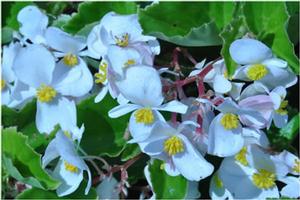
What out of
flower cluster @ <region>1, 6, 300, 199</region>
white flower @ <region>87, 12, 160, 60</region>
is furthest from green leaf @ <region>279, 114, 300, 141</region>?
white flower @ <region>87, 12, 160, 60</region>

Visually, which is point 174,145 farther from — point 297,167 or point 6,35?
point 6,35

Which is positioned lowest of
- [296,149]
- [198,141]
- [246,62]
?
[296,149]

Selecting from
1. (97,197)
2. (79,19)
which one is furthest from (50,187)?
(79,19)

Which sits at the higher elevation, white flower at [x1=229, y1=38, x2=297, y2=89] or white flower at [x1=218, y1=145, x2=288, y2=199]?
white flower at [x1=229, y1=38, x2=297, y2=89]

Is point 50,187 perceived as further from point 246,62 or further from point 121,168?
point 246,62

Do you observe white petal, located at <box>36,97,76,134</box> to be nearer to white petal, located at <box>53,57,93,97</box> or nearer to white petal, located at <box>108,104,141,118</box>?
white petal, located at <box>53,57,93,97</box>
